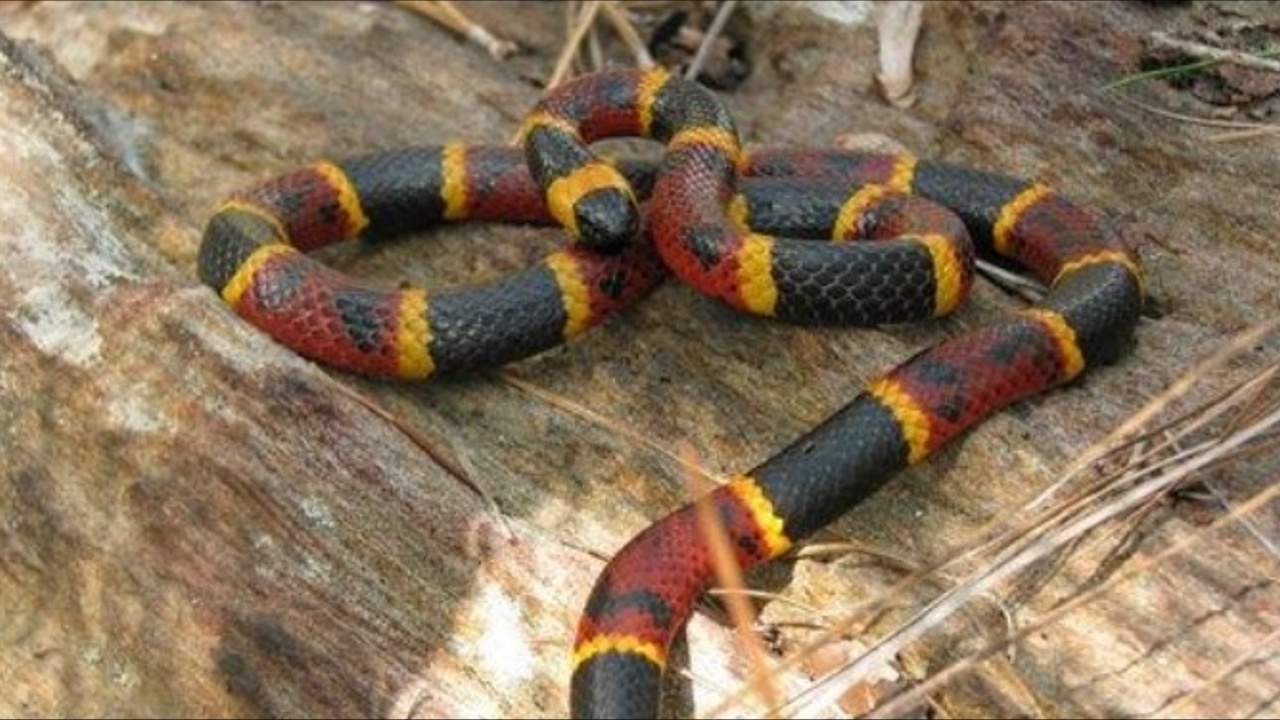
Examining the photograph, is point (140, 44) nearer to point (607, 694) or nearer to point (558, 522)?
point (558, 522)

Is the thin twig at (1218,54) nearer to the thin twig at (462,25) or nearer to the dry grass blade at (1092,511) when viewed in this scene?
the dry grass blade at (1092,511)

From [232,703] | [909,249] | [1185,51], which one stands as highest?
[1185,51]

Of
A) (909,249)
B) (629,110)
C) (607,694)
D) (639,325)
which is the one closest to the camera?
(607,694)

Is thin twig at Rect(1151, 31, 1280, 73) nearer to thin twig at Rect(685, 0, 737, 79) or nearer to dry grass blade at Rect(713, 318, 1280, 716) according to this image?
dry grass blade at Rect(713, 318, 1280, 716)

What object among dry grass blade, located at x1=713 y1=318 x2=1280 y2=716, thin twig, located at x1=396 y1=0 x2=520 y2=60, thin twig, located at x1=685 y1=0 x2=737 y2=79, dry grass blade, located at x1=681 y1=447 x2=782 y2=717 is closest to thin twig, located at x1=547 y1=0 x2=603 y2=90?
thin twig, located at x1=396 y1=0 x2=520 y2=60

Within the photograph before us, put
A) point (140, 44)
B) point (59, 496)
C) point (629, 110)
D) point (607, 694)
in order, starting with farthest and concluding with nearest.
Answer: point (140, 44) < point (629, 110) < point (59, 496) < point (607, 694)

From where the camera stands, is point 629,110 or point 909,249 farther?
point 629,110

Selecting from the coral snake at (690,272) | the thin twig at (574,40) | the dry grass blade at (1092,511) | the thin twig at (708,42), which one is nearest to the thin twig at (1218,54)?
the coral snake at (690,272)

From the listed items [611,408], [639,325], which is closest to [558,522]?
[611,408]
